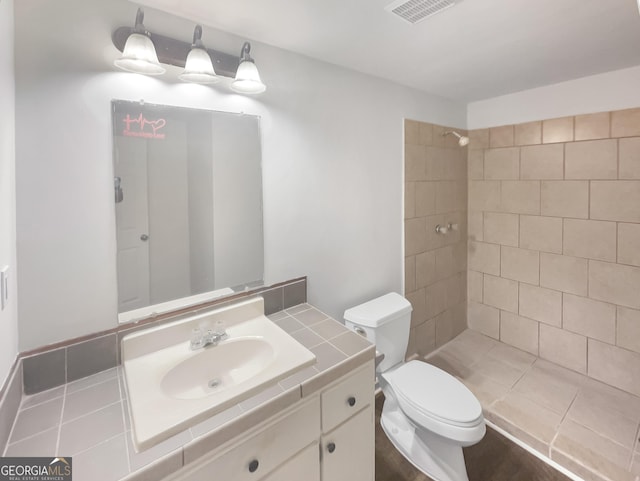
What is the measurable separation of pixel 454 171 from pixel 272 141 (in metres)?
1.81

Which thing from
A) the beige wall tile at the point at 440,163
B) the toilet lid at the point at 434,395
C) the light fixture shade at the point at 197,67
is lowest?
the toilet lid at the point at 434,395

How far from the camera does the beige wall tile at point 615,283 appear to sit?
6.66 ft

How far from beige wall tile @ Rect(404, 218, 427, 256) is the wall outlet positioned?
209 cm

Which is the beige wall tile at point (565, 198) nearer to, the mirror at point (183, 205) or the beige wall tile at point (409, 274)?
the beige wall tile at point (409, 274)

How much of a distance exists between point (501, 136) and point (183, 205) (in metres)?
2.58

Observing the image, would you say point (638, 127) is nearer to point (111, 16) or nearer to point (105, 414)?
point (111, 16)

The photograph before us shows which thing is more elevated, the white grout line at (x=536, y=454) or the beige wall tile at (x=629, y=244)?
the beige wall tile at (x=629, y=244)

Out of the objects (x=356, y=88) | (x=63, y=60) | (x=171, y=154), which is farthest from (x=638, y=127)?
(x=63, y=60)

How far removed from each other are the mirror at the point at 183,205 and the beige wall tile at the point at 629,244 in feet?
7.88

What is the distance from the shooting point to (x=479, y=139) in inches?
107

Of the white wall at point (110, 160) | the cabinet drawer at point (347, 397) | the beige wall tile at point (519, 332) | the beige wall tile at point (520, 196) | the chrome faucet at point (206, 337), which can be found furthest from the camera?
the beige wall tile at point (519, 332)

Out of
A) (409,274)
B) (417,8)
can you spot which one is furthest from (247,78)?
(409,274)

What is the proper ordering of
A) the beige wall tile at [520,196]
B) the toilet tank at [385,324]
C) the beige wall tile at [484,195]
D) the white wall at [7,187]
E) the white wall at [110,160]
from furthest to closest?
the beige wall tile at [484,195] < the beige wall tile at [520,196] < the toilet tank at [385,324] < the white wall at [110,160] < the white wall at [7,187]

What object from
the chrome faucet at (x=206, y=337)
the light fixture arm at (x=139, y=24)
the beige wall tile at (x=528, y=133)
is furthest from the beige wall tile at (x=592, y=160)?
the light fixture arm at (x=139, y=24)
